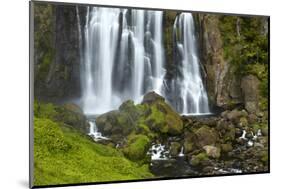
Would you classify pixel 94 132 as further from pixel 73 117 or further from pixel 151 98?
pixel 151 98

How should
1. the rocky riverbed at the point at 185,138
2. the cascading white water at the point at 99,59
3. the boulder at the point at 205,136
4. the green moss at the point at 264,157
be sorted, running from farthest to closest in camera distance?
the green moss at the point at 264,157
the boulder at the point at 205,136
the rocky riverbed at the point at 185,138
the cascading white water at the point at 99,59

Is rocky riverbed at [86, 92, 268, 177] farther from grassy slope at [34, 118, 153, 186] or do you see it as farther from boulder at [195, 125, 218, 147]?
grassy slope at [34, 118, 153, 186]

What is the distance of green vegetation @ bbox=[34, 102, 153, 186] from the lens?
166 inches

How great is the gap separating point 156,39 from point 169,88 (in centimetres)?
41

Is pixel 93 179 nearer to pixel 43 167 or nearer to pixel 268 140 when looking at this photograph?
pixel 43 167

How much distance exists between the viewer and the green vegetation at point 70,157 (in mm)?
4219

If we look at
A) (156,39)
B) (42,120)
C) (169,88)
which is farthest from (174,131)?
(42,120)

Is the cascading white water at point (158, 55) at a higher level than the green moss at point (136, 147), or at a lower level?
higher

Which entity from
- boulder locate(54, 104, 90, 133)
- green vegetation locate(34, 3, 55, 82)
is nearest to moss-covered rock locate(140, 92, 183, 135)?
boulder locate(54, 104, 90, 133)

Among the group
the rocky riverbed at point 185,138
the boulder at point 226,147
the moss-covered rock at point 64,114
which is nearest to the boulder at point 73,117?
the moss-covered rock at point 64,114

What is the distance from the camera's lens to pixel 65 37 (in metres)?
4.29

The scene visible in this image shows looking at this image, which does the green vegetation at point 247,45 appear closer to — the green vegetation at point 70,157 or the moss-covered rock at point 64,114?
the green vegetation at point 70,157

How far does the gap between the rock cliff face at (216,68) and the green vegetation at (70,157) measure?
76 cm

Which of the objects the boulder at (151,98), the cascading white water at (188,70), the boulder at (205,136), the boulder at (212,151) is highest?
the cascading white water at (188,70)
